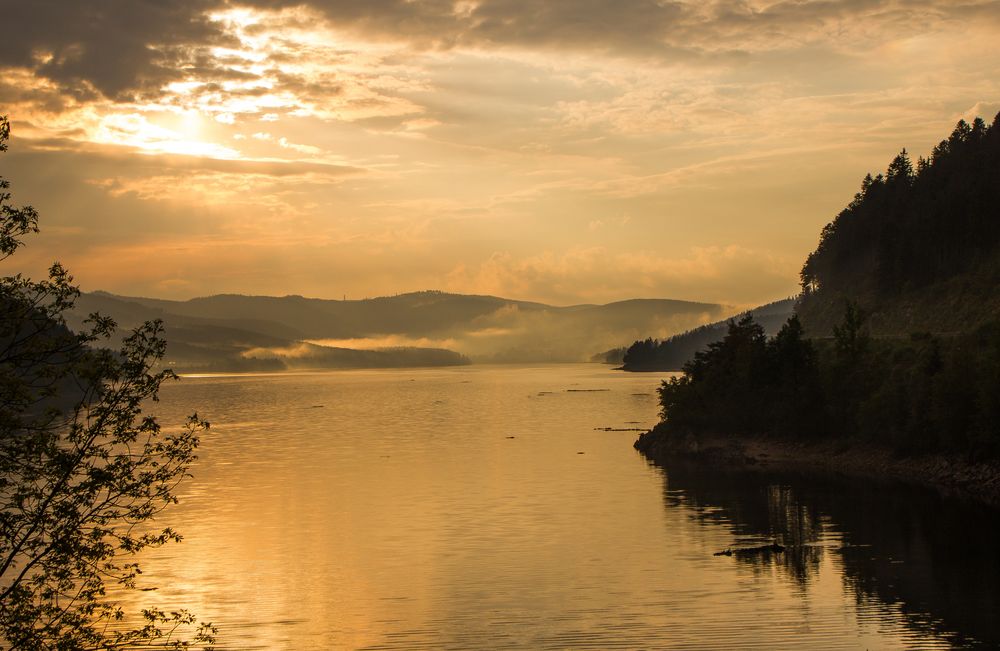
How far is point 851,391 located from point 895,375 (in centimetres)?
707

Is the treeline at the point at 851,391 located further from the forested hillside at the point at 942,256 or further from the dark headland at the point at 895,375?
the forested hillside at the point at 942,256

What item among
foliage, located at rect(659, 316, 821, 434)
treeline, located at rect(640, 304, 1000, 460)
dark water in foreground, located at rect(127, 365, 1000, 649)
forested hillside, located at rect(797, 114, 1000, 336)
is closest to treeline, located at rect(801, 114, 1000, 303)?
forested hillside, located at rect(797, 114, 1000, 336)

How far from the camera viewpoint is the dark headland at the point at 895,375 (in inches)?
4023

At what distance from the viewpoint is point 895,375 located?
392 feet

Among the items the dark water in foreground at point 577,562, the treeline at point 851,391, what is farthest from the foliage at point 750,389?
the dark water in foreground at point 577,562

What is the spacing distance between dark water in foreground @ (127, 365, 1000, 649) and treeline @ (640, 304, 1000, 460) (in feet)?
33.6

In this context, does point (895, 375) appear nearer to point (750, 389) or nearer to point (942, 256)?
point (750, 389)

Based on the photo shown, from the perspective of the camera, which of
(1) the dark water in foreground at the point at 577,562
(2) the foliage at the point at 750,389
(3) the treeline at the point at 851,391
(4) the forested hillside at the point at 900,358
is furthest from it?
(2) the foliage at the point at 750,389

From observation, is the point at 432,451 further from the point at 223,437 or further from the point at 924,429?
the point at 924,429

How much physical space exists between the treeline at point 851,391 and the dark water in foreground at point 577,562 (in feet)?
33.6

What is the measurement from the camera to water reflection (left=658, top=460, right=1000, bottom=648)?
56219 mm

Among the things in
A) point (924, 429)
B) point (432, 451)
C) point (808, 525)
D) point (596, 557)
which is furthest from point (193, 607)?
point (432, 451)

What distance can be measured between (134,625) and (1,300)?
32.1 meters

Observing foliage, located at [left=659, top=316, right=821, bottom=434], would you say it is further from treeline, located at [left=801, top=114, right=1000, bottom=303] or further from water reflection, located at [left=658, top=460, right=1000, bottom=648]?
treeline, located at [left=801, top=114, right=1000, bottom=303]
